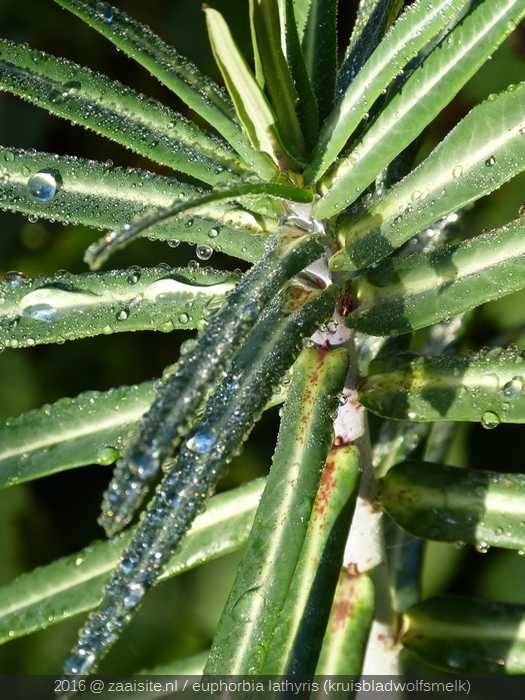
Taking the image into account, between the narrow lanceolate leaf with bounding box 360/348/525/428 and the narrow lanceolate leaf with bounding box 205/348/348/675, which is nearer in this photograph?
Answer: the narrow lanceolate leaf with bounding box 205/348/348/675

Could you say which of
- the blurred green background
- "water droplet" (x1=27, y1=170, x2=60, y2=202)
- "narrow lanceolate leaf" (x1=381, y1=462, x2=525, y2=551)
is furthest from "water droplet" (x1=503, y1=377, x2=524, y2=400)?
the blurred green background

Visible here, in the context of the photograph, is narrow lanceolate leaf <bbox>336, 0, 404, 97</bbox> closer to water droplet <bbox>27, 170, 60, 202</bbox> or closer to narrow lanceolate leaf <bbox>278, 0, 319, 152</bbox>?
narrow lanceolate leaf <bbox>278, 0, 319, 152</bbox>

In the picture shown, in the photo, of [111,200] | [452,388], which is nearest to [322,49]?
[111,200]

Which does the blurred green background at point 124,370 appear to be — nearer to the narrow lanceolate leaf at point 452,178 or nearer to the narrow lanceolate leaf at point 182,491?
the narrow lanceolate leaf at point 452,178

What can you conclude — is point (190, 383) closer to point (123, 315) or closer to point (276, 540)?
point (276, 540)

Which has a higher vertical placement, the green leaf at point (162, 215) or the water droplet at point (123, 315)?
the water droplet at point (123, 315)

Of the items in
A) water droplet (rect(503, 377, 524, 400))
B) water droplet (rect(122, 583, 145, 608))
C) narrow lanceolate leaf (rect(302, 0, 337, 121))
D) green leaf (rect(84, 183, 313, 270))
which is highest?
narrow lanceolate leaf (rect(302, 0, 337, 121))

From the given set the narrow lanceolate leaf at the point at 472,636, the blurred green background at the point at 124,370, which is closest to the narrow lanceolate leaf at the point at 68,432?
the narrow lanceolate leaf at the point at 472,636

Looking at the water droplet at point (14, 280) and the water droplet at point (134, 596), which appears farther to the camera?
the water droplet at point (14, 280)
